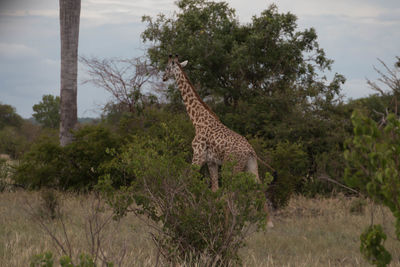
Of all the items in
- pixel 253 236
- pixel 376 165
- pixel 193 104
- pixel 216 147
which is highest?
pixel 193 104

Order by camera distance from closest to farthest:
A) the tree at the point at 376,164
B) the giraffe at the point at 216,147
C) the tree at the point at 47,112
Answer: the tree at the point at 376,164 < the giraffe at the point at 216,147 < the tree at the point at 47,112

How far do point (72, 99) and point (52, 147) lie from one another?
181 centimetres

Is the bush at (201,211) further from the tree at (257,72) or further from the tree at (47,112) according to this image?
the tree at (47,112)

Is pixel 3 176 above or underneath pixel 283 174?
underneath

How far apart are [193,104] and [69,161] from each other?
384 cm

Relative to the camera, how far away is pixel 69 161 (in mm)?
11039

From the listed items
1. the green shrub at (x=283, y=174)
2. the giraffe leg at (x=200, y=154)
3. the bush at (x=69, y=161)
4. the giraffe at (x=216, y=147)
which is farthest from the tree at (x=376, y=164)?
the bush at (x=69, y=161)

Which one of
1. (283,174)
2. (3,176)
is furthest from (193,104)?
(3,176)

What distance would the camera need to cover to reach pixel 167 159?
17.8 ft

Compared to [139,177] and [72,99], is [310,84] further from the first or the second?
[139,177]

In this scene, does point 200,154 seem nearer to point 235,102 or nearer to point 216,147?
point 216,147

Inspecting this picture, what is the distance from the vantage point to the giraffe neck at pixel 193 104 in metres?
8.63

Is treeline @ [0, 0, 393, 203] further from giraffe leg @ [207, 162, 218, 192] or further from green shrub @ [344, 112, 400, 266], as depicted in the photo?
green shrub @ [344, 112, 400, 266]

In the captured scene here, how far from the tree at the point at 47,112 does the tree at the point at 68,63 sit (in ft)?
117
